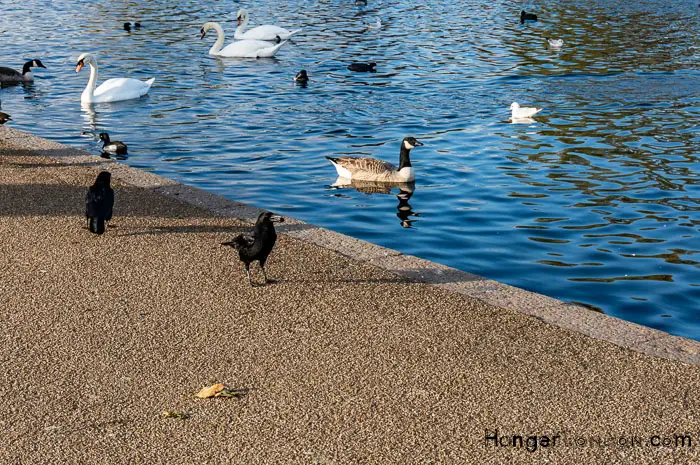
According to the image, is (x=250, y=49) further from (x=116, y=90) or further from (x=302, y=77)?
(x=116, y=90)

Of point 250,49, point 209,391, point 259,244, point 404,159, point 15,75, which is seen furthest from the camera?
point 250,49

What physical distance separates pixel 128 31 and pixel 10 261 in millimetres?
25951

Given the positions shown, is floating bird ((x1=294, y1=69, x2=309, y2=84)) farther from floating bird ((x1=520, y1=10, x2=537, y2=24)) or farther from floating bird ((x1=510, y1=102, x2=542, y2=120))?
floating bird ((x1=520, y1=10, x2=537, y2=24))

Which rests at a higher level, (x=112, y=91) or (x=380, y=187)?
(x=112, y=91)

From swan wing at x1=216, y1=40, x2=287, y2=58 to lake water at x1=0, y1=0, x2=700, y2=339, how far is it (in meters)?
0.73

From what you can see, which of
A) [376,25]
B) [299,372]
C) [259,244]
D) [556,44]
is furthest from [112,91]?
[376,25]

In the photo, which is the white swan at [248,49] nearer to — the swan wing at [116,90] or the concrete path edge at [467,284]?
the swan wing at [116,90]

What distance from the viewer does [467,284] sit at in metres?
8.16

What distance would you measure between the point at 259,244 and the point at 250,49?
21.3 m

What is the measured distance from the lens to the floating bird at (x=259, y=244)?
26.6 feet

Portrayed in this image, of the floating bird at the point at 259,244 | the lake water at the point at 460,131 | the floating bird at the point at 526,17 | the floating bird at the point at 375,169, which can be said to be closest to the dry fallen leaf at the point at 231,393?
the floating bird at the point at 259,244

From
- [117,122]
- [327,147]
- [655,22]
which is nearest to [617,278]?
[327,147]

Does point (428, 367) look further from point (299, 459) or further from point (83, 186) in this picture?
point (83, 186)

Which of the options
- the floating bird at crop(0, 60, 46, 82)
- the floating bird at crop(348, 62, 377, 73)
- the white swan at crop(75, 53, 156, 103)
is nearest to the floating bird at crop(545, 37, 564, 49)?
the floating bird at crop(348, 62, 377, 73)
